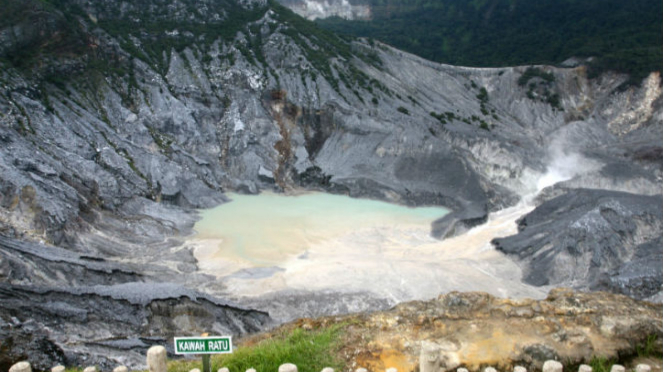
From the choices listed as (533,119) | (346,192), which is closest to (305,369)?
(346,192)

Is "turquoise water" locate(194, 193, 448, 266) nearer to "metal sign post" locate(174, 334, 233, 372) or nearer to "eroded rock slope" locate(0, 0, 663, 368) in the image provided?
"eroded rock slope" locate(0, 0, 663, 368)

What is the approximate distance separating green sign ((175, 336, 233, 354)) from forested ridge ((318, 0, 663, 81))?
164 ft

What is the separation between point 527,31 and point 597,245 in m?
53.8

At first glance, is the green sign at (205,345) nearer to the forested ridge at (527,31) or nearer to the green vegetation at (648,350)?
the green vegetation at (648,350)

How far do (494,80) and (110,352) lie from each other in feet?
153

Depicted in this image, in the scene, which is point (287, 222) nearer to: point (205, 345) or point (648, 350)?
point (648, 350)

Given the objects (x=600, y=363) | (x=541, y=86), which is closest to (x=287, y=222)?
(x=600, y=363)

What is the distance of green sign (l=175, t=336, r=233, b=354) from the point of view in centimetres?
557

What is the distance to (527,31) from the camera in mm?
66812

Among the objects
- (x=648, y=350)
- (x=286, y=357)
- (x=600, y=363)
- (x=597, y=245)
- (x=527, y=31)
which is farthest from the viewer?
(x=527, y=31)

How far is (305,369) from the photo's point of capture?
7.20 metres

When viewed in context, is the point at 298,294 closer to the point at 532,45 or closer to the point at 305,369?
the point at 305,369

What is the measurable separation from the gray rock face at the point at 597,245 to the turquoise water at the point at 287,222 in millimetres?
7164

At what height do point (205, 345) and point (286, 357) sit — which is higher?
point (205, 345)
